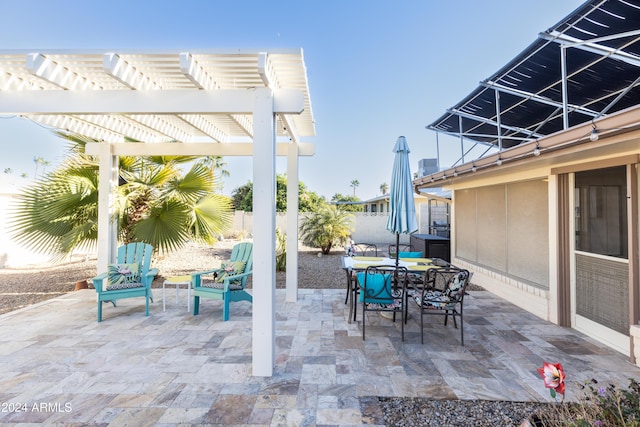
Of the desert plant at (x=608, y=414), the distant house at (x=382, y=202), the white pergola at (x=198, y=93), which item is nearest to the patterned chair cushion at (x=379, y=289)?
the white pergola at (x=198, y=93)

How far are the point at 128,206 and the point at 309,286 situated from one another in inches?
167

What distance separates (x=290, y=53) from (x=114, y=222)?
500 centimetres

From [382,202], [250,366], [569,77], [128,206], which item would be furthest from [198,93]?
[382,202]

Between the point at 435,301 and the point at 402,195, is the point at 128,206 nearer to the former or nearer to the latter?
the point at 402,195

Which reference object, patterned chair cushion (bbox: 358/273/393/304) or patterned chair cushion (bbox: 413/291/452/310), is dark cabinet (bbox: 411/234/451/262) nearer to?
patterned chair cushion (bbox: 413/291/452/310)

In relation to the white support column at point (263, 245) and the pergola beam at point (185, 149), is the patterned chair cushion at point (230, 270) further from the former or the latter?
the white support column at point (263, 245)

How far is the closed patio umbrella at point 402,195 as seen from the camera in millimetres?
4602

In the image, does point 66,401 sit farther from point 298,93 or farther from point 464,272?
point 464,272

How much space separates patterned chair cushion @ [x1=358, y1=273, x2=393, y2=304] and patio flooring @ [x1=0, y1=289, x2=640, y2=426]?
0.47m

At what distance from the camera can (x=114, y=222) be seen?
5.83m

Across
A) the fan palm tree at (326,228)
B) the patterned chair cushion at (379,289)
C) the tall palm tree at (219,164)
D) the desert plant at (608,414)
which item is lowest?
the desert plant at (608,414)

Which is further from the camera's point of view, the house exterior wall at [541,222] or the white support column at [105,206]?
the white support column at [105,206]

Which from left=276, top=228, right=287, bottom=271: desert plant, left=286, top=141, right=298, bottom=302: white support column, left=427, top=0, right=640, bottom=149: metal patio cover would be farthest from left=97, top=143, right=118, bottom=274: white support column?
left=427, top=0, right=640, bottom=149: metal patio cover

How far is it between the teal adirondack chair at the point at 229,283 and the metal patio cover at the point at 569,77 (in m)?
4.87
